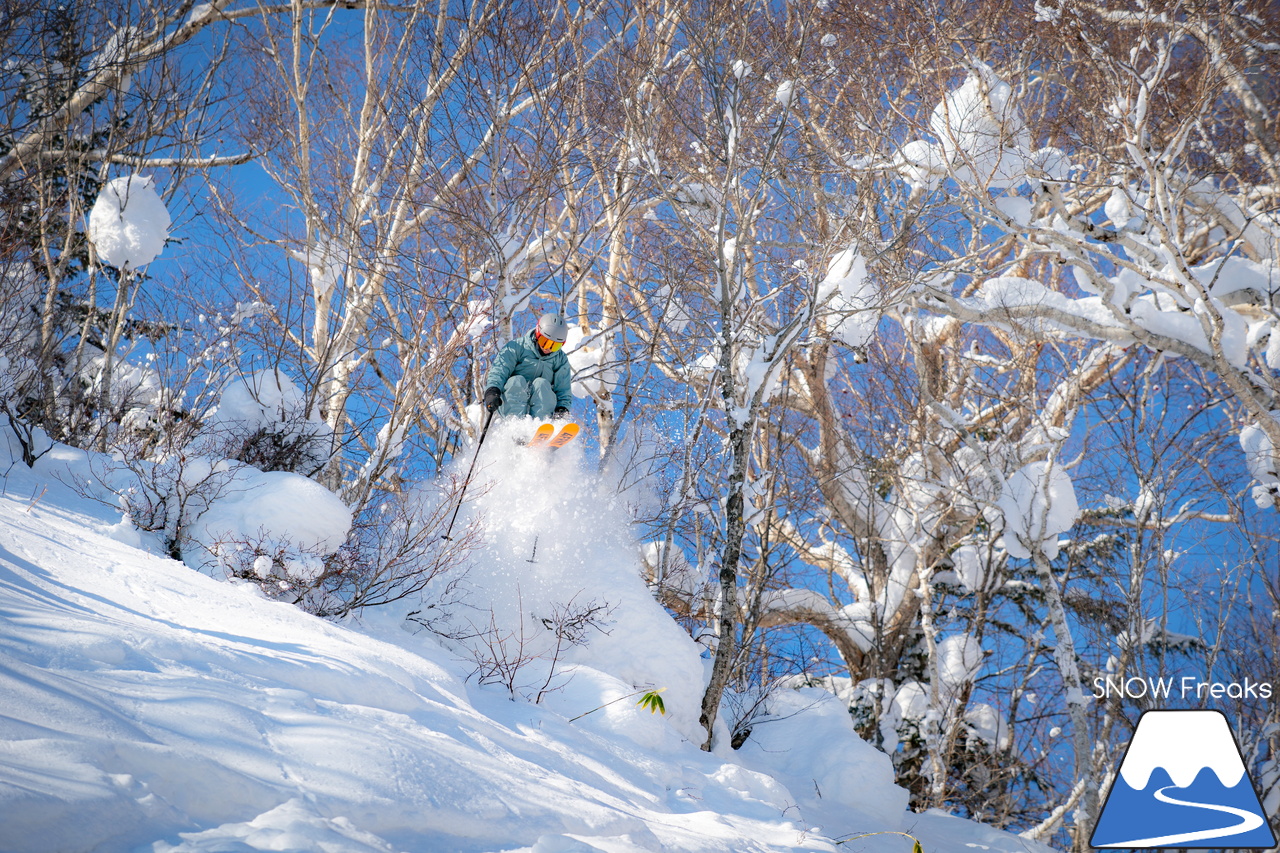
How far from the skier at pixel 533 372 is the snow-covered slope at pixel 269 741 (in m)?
2.52

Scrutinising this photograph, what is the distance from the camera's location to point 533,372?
6.89 m

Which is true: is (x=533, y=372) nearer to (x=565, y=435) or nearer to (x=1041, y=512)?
(x=565, y=435)

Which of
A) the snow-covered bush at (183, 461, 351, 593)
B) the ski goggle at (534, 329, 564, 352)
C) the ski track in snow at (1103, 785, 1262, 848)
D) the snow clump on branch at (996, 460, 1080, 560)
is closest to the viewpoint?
the ski track in snow at (1103, 785, 1262, 848)

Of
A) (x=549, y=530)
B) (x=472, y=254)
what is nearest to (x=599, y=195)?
(x=472, y=254)

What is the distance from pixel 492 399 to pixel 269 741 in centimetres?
432

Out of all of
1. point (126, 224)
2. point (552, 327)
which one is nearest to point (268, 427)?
point (126, 224)

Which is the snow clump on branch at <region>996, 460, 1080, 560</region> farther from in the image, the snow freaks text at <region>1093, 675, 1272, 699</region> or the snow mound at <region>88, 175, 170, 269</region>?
the snow mound at <region>88, 175, 170, 269</region>

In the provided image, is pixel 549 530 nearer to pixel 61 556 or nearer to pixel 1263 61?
pixel 61 556

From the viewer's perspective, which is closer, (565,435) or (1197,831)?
(1197,831)

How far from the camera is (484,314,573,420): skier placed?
6738 mm

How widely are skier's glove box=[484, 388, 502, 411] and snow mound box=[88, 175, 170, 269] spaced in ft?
12.3

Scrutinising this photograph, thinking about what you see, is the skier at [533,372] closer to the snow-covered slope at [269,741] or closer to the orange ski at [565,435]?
the orange ski at [565,435]

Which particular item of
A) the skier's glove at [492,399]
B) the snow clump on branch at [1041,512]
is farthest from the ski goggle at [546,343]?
the snow clump on branch at [1041,512]

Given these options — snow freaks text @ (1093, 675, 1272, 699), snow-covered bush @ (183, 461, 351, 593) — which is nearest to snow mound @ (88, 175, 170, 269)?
snow-covered bush @ (183, 461, 351, 593)
